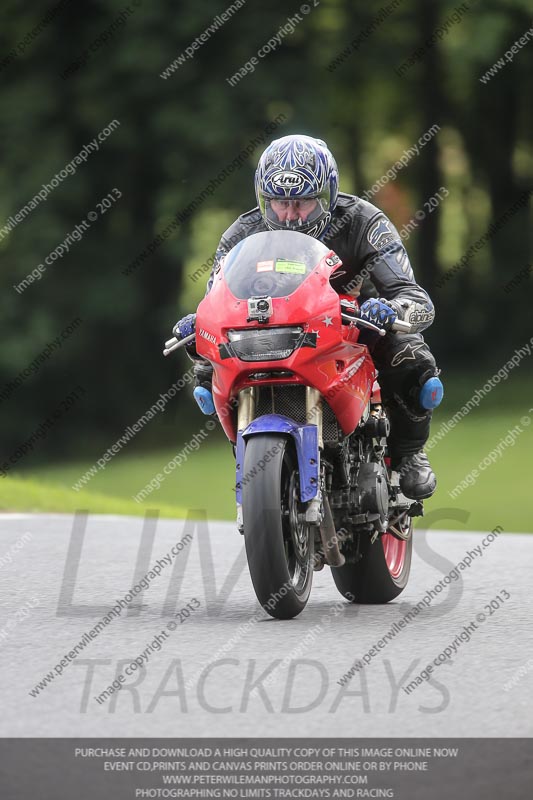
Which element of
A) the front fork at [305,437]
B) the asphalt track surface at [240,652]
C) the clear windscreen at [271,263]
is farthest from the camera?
the clear windscreen at [271,263]

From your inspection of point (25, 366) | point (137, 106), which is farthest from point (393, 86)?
point (25, 366)

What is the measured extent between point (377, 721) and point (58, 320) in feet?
67.7

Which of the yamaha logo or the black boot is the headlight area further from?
Result: the black boot

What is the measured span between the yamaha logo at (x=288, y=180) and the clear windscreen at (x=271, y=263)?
10.5 inches

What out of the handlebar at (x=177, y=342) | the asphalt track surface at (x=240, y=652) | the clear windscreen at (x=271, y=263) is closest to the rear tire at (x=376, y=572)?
the asphalt track surface at (x=240, y=652)

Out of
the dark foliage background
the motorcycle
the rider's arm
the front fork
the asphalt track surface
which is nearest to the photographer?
the asphalt track surface

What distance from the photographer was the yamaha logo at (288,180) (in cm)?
727

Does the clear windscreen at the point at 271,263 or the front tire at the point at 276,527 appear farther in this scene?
the clear windscreen at the point at 271,263

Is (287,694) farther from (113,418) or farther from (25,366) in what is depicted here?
(113,418)

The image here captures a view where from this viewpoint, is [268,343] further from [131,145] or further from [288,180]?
[131,145]

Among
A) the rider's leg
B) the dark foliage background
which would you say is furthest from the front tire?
the dark foliage background

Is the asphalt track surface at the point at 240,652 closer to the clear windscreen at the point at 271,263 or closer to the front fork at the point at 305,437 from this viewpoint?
the front fork at the point at 305,437

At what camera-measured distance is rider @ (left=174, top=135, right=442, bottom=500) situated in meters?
7.30

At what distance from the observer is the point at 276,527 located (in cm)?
650
